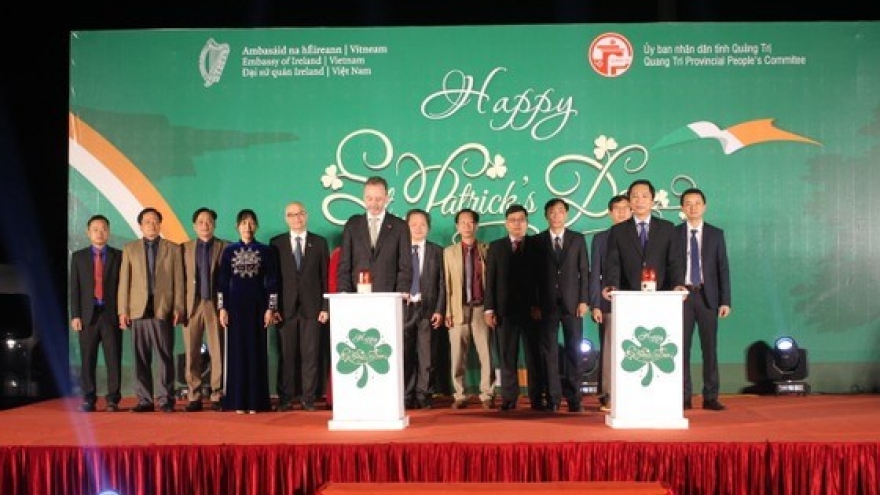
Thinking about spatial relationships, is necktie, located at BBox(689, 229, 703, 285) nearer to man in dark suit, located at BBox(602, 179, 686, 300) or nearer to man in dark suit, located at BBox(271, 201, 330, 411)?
man in dark suit, located at BBox(602, 179, 686, 300)

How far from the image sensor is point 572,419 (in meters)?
7.09

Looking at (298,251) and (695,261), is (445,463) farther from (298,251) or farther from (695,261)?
(695,261)

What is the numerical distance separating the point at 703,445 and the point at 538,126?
3.93 metres

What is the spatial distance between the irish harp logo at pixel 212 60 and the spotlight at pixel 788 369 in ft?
15.8

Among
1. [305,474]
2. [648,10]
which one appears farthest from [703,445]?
[648,10]

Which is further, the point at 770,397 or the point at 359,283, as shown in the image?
the point at 770,397

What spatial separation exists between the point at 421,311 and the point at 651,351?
2.16 metres

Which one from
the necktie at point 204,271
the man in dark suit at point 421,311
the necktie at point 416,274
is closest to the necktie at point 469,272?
the man in dark suit at point 421,311

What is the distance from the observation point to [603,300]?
7.92 meters

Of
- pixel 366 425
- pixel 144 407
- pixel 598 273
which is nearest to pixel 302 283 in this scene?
pixel 144 407

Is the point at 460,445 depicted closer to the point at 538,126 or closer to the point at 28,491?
the point at 28,491

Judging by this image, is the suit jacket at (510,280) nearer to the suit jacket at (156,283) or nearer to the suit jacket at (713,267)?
the suit jacket at (713,267)

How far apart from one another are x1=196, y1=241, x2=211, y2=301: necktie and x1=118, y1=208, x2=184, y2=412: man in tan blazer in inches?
7.1

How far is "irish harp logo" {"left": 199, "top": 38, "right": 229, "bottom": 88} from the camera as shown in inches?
362
